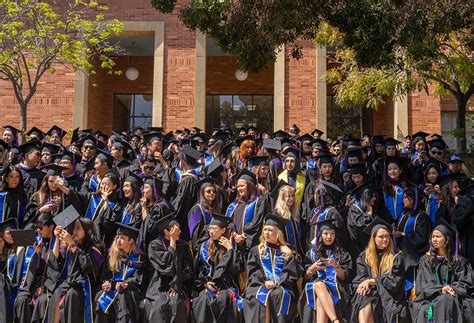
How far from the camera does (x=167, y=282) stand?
6039 millimetres

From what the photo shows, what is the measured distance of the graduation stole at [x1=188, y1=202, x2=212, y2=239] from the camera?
22.1ft

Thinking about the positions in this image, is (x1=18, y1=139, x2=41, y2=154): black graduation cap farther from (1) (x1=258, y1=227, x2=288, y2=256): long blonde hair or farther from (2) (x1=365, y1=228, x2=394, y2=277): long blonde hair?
(2) (x1=365, y1=228, x2=394, y2=277): long blonde hair

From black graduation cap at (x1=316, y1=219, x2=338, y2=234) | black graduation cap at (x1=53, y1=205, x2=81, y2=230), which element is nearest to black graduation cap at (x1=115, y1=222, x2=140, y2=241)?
black graduation cap at (x1=53, y1=205, x2=81, y2=230)

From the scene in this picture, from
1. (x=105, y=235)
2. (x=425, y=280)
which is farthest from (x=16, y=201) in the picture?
(x=425, y=280)

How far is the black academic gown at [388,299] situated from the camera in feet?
19.3

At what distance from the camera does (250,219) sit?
6719mm

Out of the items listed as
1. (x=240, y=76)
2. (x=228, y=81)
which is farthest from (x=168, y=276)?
(x=228, y=81)

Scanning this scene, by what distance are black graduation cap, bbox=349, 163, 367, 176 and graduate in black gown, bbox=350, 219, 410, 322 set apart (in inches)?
67.7

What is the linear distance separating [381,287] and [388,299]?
144 millimetres

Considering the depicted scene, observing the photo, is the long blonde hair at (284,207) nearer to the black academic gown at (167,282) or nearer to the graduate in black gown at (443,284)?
the black academic gown at (167,282)

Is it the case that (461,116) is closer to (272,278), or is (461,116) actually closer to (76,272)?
(272,278)

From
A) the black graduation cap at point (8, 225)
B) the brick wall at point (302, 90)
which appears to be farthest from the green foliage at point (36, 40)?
the black graduation cap at point (8, 225)

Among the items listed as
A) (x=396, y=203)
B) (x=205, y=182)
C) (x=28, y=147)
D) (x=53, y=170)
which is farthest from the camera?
(x=28, y=147)

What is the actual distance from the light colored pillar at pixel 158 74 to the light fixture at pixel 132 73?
→ 296cm
